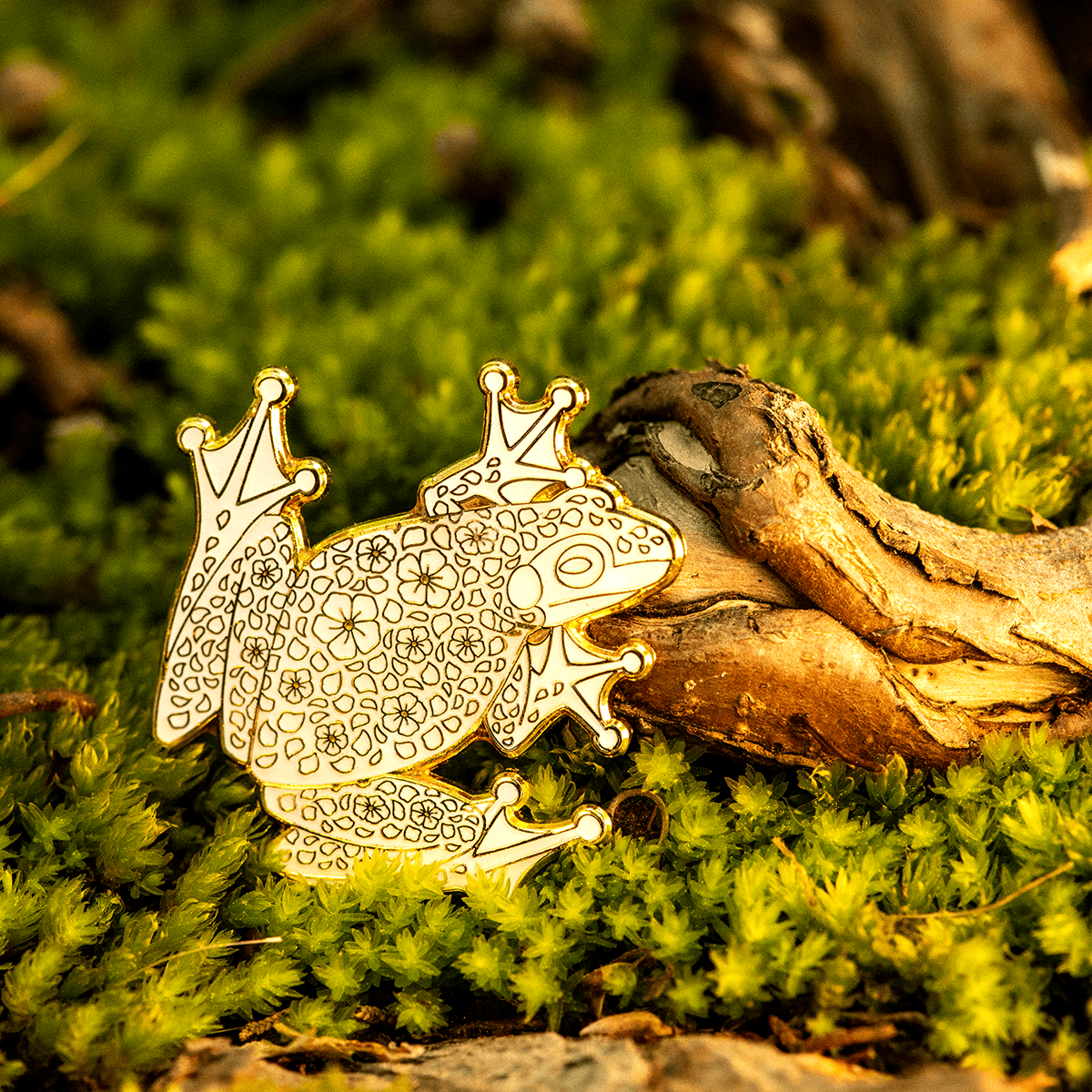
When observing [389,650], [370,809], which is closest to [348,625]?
[389,650]

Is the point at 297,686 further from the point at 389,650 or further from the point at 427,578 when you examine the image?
the point at 427,578

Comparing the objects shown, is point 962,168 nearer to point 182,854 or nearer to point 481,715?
point 481,715

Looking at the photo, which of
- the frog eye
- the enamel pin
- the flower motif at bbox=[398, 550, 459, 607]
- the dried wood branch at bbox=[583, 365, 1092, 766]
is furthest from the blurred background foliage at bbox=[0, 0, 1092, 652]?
the frog eye

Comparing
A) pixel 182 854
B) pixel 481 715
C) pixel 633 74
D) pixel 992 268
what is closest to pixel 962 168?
pixel 992 268

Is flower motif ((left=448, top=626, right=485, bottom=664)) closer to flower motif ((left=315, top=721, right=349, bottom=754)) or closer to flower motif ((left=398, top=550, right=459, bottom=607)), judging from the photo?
flower motif ((left=398, top=550, right=459, bottom=607))

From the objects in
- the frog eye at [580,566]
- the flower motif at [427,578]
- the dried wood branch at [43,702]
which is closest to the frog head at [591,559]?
the frog eye at [580,566]

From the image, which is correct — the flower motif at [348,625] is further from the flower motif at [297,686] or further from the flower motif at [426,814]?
the flower motif at [426,814]
